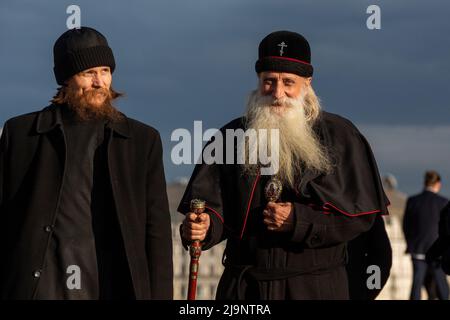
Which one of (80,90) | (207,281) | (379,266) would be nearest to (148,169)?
(80,90)

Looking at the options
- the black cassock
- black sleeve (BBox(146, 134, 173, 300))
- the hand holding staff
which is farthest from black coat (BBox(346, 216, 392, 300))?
black sleeve (BBox(146, 134, 173, 300))

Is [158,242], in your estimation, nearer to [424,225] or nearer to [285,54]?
[285,54]

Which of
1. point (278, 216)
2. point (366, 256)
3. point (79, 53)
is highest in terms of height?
point (79, 53)

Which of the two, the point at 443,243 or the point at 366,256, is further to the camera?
the point at 443,243

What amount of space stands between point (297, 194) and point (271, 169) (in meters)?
0.25

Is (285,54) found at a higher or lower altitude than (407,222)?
lower

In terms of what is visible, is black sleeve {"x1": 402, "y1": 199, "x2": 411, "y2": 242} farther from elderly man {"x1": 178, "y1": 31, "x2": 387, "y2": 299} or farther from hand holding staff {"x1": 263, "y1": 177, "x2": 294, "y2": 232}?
hand holding staff {"x1": 263, "y1": 177, "x2": 294, "y2": 232}

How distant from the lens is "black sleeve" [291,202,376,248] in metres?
9.09

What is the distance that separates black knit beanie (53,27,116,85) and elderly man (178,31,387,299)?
1123 millimetres

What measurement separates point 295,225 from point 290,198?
31cm

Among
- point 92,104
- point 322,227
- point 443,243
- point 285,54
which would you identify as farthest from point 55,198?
point 443,243

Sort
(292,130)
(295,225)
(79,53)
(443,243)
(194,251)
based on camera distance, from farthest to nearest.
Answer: (443,243), (292,130), (194,251), (295,225), (79,53)

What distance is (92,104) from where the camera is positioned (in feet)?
28.6
